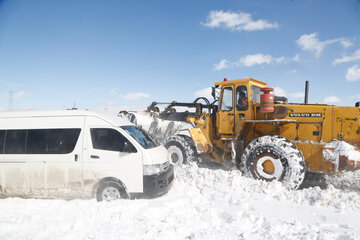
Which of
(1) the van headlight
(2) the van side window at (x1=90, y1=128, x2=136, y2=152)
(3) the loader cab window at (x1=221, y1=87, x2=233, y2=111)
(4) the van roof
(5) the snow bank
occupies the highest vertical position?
(3) the loader cab window at (x1=221, y1=87, x2=233, y2=111)

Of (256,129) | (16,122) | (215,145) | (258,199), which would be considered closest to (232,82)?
(256,129)

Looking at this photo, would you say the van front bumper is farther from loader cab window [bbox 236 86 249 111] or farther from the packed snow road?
loader cab window [bbox 236 86 249 111]

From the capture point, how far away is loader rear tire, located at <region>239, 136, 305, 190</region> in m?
5.46

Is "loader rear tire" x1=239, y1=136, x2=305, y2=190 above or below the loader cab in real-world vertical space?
below

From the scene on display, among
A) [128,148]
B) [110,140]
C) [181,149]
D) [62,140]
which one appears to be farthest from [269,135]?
[62,140]

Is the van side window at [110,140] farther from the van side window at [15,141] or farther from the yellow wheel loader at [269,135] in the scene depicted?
the yellow wheel loader at [269,135]

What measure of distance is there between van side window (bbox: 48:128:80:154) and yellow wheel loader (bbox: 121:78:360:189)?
378cm

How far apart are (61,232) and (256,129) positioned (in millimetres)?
5646

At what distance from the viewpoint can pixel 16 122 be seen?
17.2ft

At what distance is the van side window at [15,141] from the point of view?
16.7ft

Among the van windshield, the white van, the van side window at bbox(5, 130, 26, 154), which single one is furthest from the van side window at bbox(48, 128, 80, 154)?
the van windshield

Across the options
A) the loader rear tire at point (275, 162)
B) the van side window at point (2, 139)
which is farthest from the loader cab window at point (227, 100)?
the van side window at point (2, 139)

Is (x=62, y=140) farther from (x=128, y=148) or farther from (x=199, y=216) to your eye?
(x=199, y=216)

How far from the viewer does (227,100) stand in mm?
7590
